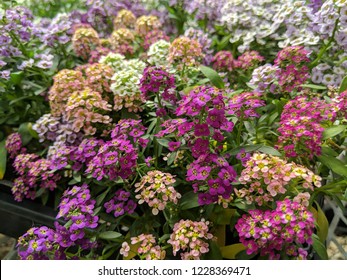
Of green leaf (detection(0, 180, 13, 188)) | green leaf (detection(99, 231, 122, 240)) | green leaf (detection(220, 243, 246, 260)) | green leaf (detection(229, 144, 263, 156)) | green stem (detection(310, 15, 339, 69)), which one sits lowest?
green leaf (detection(220, 243, 246, 260))

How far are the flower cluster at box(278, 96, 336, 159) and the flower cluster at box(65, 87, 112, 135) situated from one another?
72cm

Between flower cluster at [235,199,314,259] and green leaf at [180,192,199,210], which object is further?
green leaf at [180,192,199,210]

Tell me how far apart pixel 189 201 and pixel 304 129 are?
458mm

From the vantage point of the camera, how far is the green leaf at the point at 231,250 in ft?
5.16

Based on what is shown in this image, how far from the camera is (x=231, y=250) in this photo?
5.21 feet

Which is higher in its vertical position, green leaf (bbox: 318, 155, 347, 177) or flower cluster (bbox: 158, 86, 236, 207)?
flower cluster (bbox: 158, 86, 236, 207)

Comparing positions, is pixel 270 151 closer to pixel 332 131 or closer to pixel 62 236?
pixel 332 131

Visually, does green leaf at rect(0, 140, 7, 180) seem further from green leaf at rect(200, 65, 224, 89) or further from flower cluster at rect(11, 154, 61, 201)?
green leaf at rect(200, 65, 224, 89)

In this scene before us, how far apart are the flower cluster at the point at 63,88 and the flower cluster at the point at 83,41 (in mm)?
392

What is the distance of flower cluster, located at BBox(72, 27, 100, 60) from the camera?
2225 mm


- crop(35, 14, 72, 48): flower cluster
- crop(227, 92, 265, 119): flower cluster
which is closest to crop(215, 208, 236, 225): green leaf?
crop(227, 92, 265, 119): flower cluster

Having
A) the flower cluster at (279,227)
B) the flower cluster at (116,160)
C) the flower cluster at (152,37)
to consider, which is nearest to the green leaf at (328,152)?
the flower cluster at (279,227)

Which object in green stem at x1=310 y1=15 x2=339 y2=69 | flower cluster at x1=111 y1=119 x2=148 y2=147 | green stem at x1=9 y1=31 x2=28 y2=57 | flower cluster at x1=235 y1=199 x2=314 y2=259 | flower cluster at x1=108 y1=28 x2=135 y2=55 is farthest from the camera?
flower cluster at x1=108 y1=28 x2=135 y2=55

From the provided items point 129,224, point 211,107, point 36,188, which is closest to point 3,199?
point 36,188
